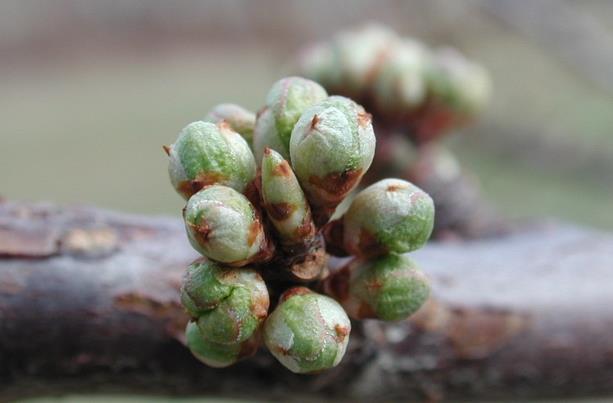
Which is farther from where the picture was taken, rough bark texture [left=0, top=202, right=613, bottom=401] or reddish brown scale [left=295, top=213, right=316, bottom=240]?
rough bark texture [left=0, top=202, right=613, bottom=401]

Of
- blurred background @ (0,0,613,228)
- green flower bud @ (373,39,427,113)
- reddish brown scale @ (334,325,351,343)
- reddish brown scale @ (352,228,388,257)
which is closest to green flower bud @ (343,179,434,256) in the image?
reddish brown scale @ (352,228,388,257)

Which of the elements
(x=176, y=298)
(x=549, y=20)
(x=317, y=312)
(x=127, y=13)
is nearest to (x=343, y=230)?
(x=317, y=312)

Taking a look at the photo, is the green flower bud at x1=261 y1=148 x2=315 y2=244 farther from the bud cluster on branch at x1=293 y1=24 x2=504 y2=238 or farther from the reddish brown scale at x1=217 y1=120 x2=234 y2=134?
the bud cluster on branch at x1=293 y1=24 x2=504 y2=238

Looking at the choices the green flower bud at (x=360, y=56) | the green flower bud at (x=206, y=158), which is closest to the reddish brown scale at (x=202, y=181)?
the green flower bud at (x=206, y=158)

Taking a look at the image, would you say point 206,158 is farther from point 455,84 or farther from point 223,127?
point 455,84

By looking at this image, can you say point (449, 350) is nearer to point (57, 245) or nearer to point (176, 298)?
point (176, 298)

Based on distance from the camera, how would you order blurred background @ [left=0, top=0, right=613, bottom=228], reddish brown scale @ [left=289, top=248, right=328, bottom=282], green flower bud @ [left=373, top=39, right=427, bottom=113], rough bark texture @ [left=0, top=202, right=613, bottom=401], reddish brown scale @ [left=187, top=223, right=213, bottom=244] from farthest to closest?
blurred background @ [left=0, top=0, right=613, bottom=228] < green flower bud @ [left=373, top=39, right=427, bottom=113] < rough bark texture @ [left=0, top=202, right=613, bottom=401] < reddish brown scale @ [left=289, top=248, right=328, bottom=282] < reddish brown scale @ [left=187, top=223, right=213, bottom=244]
